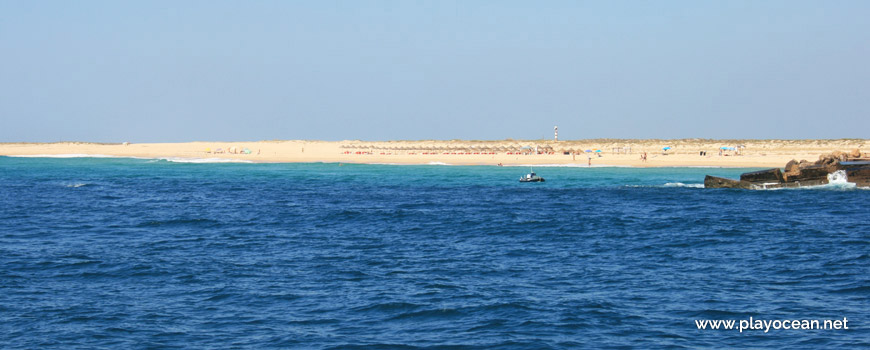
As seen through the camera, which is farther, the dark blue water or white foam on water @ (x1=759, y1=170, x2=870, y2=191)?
white foam on water @ (x1=759, y1=170, x2=870, y2=191)

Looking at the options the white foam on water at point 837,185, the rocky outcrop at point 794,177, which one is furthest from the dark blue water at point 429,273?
the rocky outcrop at point 794,177

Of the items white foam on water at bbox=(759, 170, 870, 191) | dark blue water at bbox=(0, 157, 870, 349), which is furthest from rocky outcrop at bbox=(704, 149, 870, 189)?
dark blue water at bbox=(0, 157, 870, 349)

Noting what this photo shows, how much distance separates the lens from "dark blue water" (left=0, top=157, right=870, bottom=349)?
16.5 metres

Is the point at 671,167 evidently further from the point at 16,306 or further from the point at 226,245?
the point at 16,306

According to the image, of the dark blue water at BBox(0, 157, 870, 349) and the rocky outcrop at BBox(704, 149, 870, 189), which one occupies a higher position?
the rocky outcrop at BBox(704, 149, 870, 189)

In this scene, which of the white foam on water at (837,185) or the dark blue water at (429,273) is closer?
the dark blue water at (429,273)

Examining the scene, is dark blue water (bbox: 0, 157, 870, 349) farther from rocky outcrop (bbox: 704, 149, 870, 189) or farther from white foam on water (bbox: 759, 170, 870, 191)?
rocky outcrop (bbox: 704, 149, 870, 189)

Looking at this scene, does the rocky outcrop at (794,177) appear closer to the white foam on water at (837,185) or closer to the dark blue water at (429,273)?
the white foam on water at (837,185)

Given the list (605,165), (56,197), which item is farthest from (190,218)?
(605,165)

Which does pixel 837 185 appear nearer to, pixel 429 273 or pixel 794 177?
pixel 794 177

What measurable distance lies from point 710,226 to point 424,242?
13097 millimetres

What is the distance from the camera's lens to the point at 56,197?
50312 mm

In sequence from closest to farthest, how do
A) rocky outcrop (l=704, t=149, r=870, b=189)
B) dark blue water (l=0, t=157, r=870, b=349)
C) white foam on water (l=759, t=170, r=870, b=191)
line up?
dark blue water (l=0, t=157, r=870, b=349) → white foam on water (l=759, t=170, r=870, b=191) → rocky outcrop (l=704, t=149, r=870, b=189)

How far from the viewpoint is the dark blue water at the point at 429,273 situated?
54.2 feet
